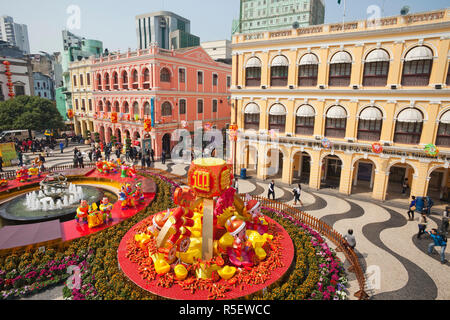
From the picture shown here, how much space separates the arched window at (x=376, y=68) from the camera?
1858 centimetres

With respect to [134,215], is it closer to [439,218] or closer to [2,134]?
[439,218]

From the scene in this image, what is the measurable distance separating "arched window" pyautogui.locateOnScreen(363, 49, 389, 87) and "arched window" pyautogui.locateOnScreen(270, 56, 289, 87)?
6242 mm

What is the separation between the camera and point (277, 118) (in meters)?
24.0

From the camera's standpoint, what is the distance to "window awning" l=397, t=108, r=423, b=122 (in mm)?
18312

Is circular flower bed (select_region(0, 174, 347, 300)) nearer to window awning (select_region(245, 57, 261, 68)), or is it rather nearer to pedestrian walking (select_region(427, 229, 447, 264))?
pedestrian walking (select_region(427, 229, 447, 264))

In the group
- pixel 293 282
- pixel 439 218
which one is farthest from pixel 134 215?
pixel 439 218

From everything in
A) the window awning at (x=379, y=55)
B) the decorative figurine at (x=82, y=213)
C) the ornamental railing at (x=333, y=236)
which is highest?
the window awning at (x=379, y=55)

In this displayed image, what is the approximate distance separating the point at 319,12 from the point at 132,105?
72.1 m

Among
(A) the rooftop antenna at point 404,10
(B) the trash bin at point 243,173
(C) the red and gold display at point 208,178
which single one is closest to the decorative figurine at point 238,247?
(C) the red and gold display at point 208,178

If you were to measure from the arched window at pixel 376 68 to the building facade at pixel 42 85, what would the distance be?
3402 inches

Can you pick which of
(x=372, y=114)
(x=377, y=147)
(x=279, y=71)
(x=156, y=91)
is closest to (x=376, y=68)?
(x=372, y=114)

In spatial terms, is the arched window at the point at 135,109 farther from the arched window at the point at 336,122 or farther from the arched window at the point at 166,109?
the arched window at the point at 336,122

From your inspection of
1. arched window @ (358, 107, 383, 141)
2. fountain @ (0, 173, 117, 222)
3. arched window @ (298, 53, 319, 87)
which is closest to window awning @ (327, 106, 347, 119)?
arched window @ (358, 107, 383, 141)

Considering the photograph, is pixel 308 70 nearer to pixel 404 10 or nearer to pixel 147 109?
pixel 404 10
